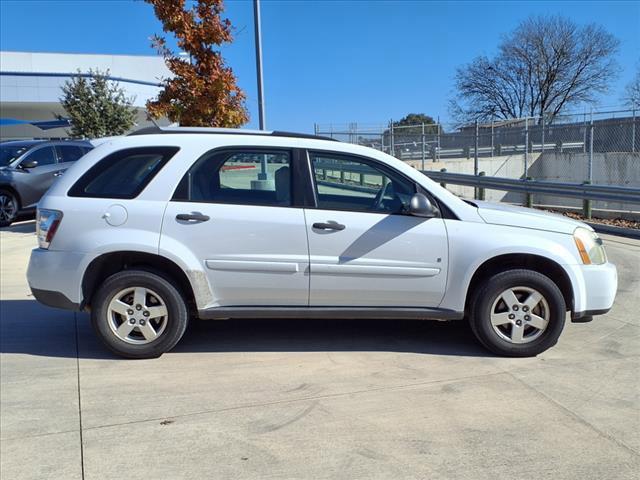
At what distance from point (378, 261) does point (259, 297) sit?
39.3 inches

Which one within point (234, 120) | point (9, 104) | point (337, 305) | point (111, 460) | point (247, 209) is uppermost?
point (9, 104)

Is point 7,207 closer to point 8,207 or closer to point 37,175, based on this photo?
point 8,207

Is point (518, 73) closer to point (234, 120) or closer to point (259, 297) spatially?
point (234, 120)

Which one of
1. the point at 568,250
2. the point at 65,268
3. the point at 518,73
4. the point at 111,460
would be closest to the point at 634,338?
the point at 568,250

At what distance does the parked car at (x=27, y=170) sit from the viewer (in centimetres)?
1173

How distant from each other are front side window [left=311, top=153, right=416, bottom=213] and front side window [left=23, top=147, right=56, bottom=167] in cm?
966

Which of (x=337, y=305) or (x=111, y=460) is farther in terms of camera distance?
(x=337, y=305)

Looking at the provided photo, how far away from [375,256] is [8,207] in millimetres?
10076

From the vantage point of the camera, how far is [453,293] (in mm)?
4543

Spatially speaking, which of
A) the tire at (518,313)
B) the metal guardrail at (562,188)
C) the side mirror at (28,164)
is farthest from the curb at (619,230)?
the side mirror at (28,164)

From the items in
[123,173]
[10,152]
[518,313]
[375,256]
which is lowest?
[518,313]

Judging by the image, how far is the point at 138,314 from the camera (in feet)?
15.0

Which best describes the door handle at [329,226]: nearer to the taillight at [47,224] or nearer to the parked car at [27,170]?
the taillight at [47,224]

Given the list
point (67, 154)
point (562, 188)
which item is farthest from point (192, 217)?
point (67, 154)
